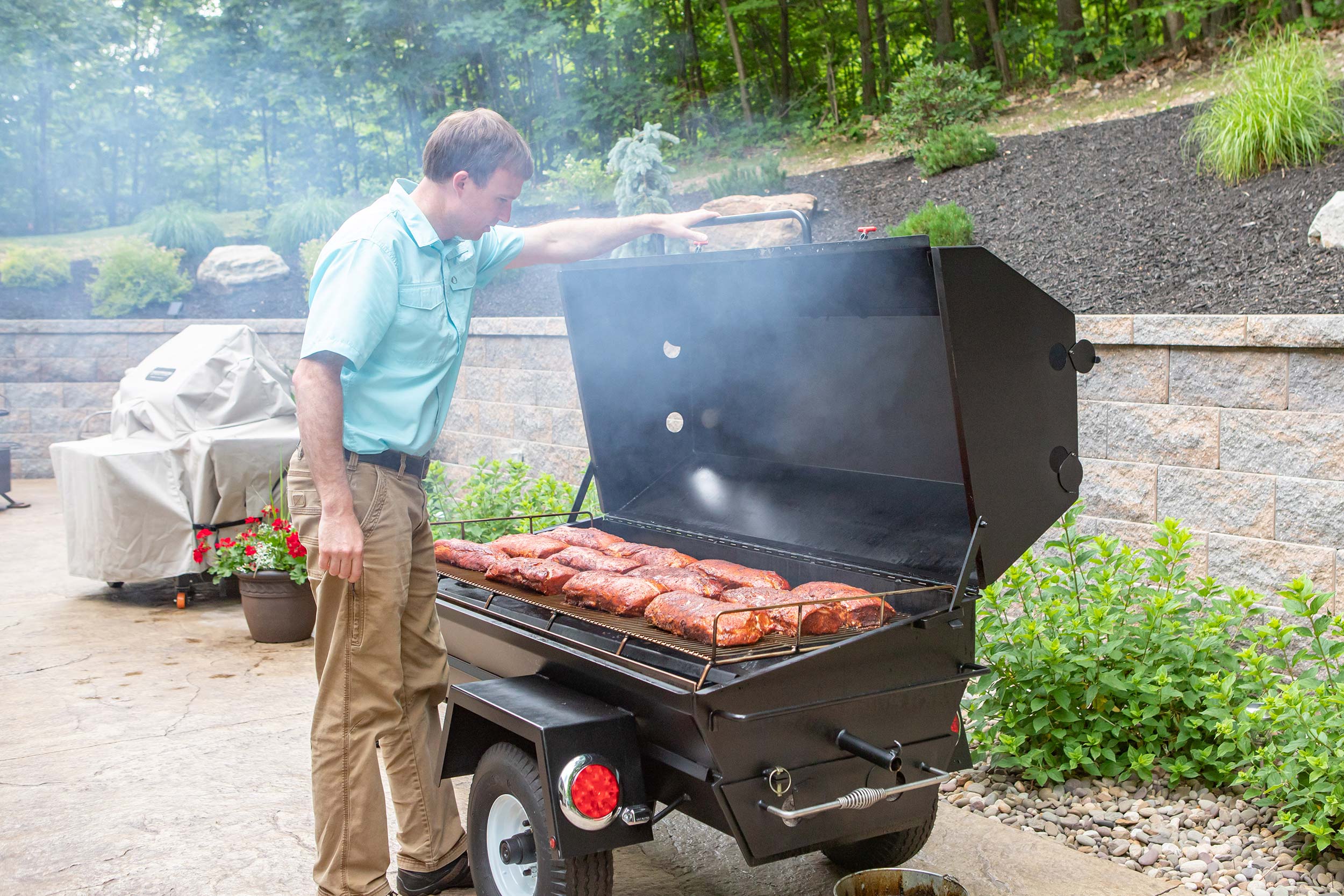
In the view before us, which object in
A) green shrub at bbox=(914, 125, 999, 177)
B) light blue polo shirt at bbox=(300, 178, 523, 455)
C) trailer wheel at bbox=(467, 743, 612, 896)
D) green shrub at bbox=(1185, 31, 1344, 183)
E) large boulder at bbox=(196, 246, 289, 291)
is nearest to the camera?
trailer wheel at bbox=(467, 743, 612, 896)

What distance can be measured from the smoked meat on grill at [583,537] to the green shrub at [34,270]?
11911 millimetres

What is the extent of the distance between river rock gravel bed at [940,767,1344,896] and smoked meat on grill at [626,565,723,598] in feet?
4.31

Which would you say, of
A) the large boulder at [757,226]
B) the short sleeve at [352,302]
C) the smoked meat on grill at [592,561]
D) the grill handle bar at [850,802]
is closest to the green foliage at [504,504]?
the smoked meat on grill at [592,561]

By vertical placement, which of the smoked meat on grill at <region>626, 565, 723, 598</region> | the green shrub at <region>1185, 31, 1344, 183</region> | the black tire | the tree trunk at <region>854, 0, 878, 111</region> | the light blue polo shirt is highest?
the tree trunk at <region>854, 0, 878, 111</region>

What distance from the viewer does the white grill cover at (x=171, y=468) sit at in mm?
6039

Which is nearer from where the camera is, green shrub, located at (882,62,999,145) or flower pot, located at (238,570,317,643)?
flower pot, located at (238,570,317,643)

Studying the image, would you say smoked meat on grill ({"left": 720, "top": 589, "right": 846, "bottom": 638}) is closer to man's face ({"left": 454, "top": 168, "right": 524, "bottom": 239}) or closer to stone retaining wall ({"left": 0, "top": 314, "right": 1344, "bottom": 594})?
man's face ({"left": 454, "top": 168, "right": 524, "bottom": 239})

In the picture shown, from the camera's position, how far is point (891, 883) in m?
2.44

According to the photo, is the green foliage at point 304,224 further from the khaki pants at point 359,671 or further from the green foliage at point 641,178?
the khaki pants at point 359,671

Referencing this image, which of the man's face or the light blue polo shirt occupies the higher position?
the man's face

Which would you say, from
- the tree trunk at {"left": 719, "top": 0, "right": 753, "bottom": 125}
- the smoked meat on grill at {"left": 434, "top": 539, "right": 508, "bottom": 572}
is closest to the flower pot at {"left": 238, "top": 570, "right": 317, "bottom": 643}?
the smoked meat on grill at {"left": 434, "top": 539, "right": 508, "bottom": 572}

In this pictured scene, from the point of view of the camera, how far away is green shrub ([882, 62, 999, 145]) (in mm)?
10172

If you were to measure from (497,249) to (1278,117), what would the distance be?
5.33 metres

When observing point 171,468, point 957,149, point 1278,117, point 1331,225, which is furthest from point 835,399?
point 957,149
